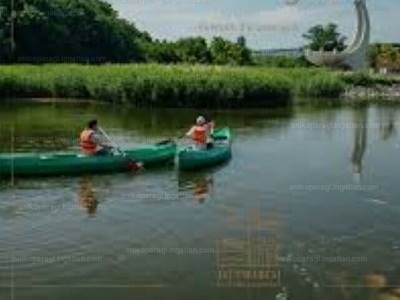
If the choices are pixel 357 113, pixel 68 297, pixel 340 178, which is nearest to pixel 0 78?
pixel 357 113

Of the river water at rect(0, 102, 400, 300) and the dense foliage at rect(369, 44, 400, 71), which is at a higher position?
the dense foliage at rect(369, 44, 400, 71)

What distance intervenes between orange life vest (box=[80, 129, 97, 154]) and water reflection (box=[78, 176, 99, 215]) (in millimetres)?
807

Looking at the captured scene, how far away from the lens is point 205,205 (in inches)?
710

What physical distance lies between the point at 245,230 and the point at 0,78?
30584 millimetres

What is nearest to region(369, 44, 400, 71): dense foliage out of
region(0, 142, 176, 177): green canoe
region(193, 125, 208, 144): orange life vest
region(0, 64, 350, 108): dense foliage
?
region(0, 64, 350, 108): dense foliage

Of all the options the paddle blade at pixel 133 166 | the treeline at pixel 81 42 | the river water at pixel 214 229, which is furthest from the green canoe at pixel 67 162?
the treeline at pixel 81 42

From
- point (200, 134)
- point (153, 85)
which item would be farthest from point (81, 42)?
point (200, 134)

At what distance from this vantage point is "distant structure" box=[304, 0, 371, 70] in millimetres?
82062

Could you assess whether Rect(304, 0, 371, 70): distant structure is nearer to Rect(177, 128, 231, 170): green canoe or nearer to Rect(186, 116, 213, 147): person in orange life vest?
Rect(177, 128, 231, 170): green canoe

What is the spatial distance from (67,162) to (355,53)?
67358 millimetres

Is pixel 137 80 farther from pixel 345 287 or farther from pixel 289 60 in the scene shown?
pixel 289 60

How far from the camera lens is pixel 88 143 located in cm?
2081

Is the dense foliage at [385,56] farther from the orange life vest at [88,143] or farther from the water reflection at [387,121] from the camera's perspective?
the orange life vest at [88,143]

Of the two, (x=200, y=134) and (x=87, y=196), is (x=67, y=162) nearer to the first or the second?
(x=87, y=196)
